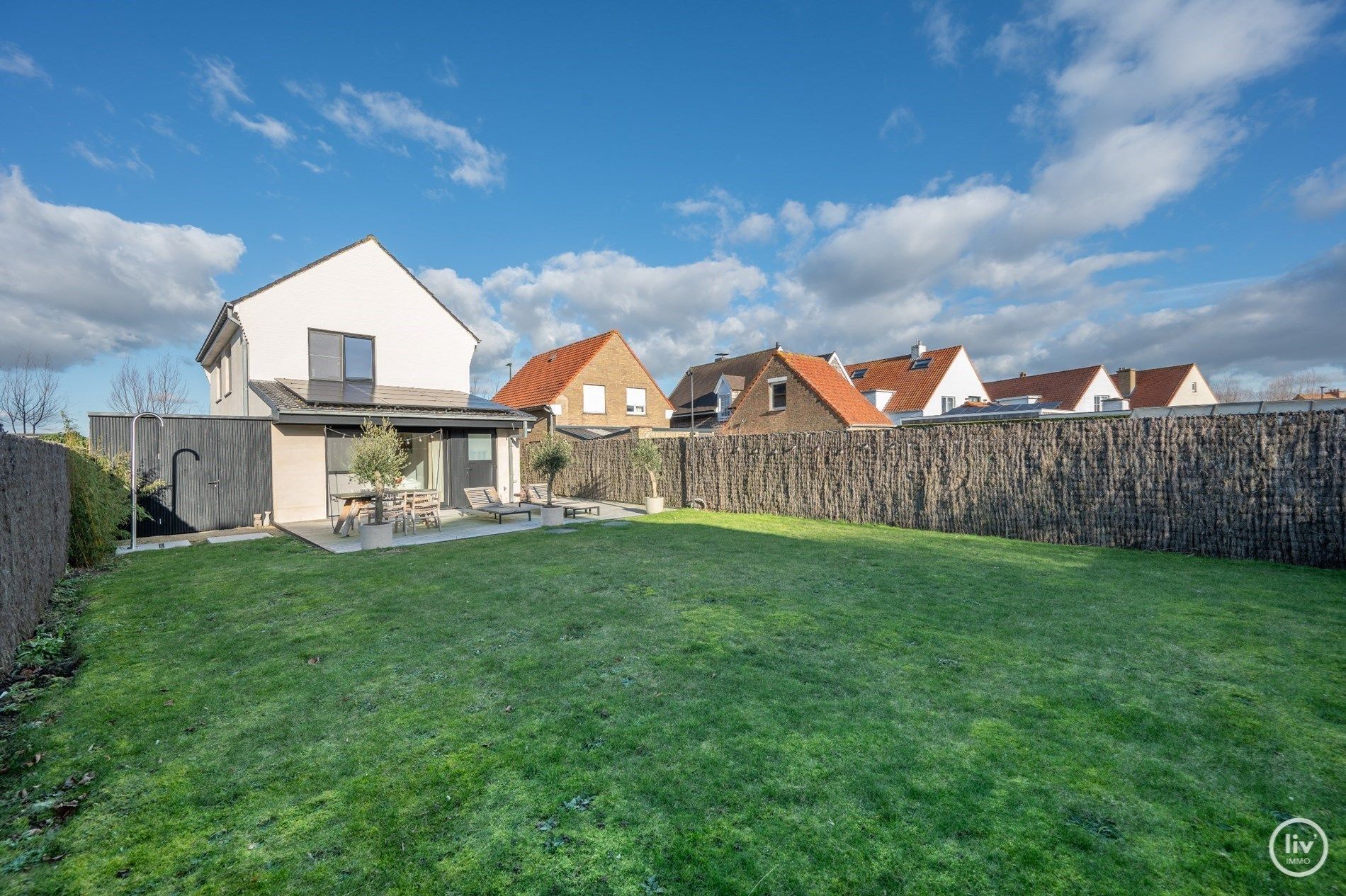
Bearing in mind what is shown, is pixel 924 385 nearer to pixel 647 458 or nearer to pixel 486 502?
pixel 647 458

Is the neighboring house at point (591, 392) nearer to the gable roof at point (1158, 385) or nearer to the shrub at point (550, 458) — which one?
the shrub at point (550, 458)

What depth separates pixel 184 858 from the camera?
2602 mm

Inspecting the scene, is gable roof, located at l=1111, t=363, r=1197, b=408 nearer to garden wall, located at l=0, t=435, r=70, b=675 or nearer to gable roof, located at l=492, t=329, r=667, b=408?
gable roof, located at l=492, t=329, r=667, b=408

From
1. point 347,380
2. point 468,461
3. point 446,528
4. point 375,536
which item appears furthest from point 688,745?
point 347,380

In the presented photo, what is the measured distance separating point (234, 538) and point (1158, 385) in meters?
59.2

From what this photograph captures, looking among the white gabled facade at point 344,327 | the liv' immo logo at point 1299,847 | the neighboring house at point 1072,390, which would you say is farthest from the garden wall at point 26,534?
the neighboring house at point 1072,390

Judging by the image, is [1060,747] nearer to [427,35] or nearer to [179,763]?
[179,763]

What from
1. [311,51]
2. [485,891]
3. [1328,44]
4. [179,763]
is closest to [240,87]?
[311,51]

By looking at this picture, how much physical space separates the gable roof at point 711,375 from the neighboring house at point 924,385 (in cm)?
789

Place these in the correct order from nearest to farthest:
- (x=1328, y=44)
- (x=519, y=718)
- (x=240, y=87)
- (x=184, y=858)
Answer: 1. (x=184, y=858)
2. (x=519, y=718)
3. (x=1328, y=44)
4. (x=240, y=87)

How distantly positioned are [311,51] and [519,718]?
15.8m

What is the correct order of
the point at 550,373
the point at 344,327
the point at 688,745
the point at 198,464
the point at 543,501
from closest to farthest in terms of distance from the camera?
the point at 688,745 < the point at 198,464 < the point at 543,501 < the point at 344,327 < the point at 550,373

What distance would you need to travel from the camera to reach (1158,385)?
4428 centimetres

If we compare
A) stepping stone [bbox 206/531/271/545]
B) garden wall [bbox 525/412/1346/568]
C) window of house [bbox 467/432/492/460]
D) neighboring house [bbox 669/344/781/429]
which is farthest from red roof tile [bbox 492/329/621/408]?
stepping stone [bbox 206/531/271/545]
